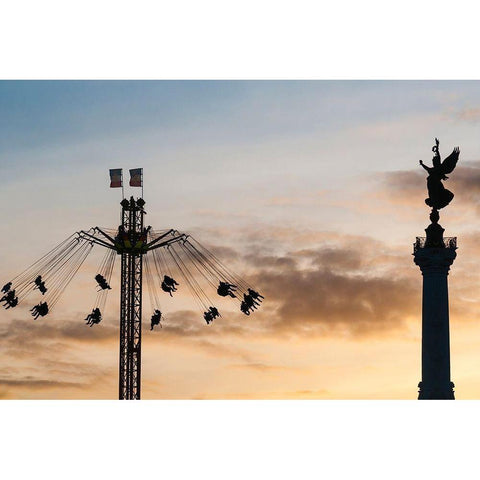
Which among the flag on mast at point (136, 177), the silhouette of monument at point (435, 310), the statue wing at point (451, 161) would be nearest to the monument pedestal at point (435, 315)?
the silhouette of monument at point (435, 310)

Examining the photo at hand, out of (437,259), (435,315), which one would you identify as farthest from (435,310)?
(437,259)

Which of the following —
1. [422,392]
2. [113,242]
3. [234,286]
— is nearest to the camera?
[422,392]

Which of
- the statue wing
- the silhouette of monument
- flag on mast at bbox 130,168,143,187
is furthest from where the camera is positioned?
flag on mast at bbox 130,168,143,187

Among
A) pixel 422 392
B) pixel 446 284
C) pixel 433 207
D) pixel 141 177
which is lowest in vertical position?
pixel 422 392

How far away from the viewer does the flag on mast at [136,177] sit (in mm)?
117062

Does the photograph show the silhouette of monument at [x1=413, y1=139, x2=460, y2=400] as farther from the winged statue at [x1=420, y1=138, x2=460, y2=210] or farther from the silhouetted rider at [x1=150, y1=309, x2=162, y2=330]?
the silhouetted rider at [x1=150, y1=309, x2=162, y2=330]

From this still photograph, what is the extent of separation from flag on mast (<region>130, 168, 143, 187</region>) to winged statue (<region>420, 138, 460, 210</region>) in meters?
29.5

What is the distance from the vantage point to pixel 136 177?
117m

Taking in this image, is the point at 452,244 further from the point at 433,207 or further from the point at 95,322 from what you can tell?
the point at 95,322

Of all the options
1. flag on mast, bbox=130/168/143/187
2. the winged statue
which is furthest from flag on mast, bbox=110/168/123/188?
the winged statue

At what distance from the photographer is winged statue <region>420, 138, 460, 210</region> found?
320 ft

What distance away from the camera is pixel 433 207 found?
97.6 meters

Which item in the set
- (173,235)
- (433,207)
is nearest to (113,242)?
(173,235)

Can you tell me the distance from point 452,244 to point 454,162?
679 cm
